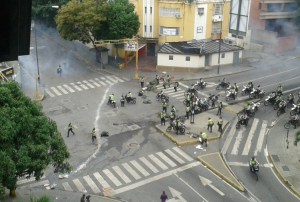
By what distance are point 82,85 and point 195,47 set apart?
15.3 meters

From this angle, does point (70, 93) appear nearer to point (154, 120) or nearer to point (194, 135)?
point (154, 120)

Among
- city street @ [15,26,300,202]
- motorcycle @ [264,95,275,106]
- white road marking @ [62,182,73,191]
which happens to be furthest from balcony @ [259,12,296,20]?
white road marking @ [62,182,73,191]

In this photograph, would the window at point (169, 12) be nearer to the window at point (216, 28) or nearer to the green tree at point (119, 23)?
the green tree at point (119, 23)

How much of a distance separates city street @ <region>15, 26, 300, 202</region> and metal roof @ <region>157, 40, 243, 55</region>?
2887mm

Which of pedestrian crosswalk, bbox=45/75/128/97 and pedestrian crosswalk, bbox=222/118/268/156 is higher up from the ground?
pedestrian crosswalk, bbox=45/75/128/97

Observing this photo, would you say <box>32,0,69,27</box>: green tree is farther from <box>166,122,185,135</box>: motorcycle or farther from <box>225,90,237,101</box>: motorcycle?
<box>166,122,185,135</box>: motorcycle

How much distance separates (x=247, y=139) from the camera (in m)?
33.7

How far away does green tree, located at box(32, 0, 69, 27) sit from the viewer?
6141cm

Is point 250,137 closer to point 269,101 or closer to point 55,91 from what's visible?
point 269,101

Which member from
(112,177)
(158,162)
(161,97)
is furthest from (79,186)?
(161,97)

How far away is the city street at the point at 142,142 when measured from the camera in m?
26.4

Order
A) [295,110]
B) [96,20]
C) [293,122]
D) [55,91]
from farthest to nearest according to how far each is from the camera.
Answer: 1. [96,20]
2. [55,91]
3. [295,110]
4. [293,122]

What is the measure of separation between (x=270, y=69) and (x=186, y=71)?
34.3 ft

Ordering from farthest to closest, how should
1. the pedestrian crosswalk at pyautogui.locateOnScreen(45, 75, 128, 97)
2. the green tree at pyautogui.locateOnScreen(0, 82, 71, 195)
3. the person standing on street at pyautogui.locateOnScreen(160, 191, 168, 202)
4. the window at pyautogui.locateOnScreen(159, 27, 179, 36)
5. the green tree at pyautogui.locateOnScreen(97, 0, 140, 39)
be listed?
the window at pyautogui.locateOnScreen(159, 27, 179, 36)
the green tree at pyautogui.locateOnScreen(97, 0, 140, 39)
the pedestrian crosswalk at pyautogui.locateOnScreen(45, 75, 128, 97)
the person standing on street at pyautogui.locateOnScreen(160, 191, 168, 202)
the green tree at pyautogui.locateOnScreen(0, 82, 71, 195)
